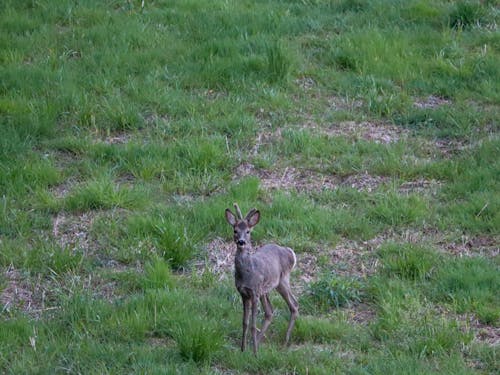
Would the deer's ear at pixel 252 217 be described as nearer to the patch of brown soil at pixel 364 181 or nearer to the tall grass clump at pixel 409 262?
the tall grass clump at pixel 409 262

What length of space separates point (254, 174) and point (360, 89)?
7.69 feet

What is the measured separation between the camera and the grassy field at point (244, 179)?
845 centimetres

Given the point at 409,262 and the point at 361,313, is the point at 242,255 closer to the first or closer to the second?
the point at 361,313

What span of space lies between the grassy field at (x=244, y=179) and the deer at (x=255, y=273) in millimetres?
248

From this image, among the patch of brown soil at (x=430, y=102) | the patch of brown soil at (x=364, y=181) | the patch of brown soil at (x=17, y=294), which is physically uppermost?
the patch of brown soil at (x=430, y=102)

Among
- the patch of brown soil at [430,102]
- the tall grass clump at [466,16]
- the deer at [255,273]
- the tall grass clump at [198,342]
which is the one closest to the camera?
the deer at [255,273]

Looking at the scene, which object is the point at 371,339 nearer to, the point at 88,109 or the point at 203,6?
the point at 88,109

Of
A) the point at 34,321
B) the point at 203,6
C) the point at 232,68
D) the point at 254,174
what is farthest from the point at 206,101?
the point at 34,321

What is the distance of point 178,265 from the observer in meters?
9.77

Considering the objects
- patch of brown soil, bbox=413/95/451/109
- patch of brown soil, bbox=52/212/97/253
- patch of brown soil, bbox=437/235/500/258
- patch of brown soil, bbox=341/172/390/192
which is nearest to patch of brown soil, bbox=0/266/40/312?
patch of brown soil, bbox=52/212/97/253

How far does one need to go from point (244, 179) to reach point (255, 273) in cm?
342

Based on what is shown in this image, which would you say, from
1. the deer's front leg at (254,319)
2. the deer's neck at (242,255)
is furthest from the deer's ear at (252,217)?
the deer's front leg at (254,319)

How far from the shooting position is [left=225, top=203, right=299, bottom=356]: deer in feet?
25.7

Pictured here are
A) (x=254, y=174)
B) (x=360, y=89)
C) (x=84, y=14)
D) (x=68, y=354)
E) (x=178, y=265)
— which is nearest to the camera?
(x=68, y=354)
